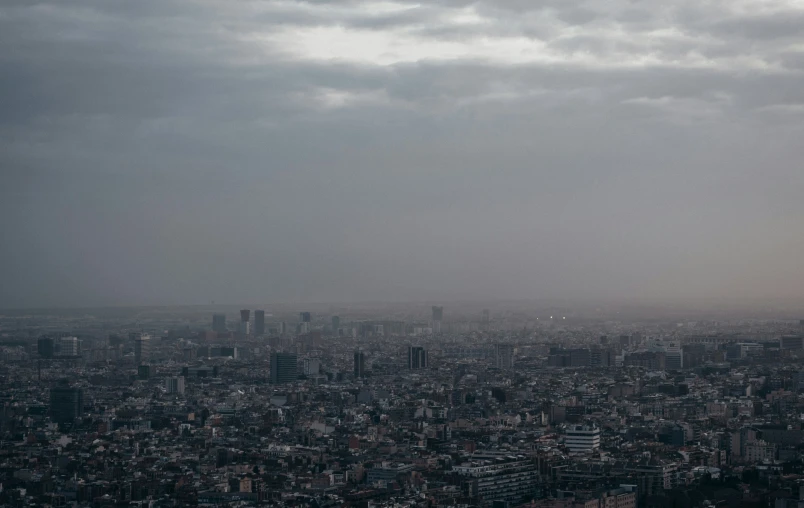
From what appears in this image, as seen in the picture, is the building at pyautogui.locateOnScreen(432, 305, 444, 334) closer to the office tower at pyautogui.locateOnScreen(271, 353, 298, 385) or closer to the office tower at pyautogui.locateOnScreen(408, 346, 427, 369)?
the office tower at pyautogui.locateOnScreen(408, 346, 427, 369)

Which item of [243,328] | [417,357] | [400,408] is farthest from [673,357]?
[400,408]

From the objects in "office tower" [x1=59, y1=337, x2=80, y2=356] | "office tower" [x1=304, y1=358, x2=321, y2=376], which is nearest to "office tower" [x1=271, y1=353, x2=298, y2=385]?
"office tower" [x1=304, y1=358, x2=321, y2=376]

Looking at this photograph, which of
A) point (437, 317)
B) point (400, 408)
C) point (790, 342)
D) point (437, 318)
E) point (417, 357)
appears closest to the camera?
point (400, 408)

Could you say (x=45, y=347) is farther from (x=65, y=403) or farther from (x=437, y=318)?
(x=437, y=318)

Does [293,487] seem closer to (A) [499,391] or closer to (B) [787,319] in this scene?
(A) [499,391]

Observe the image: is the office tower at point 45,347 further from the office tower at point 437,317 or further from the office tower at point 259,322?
the office tower at point 437,317

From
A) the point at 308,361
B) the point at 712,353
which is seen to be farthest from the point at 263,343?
the point at 712,353

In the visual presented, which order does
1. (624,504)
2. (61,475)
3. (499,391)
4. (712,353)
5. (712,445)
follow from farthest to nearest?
1. (712,353)
2. (499,391)
3. (712,445)
4. (61,475)
5. (624,504)
